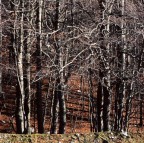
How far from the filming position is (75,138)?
491 centimetres

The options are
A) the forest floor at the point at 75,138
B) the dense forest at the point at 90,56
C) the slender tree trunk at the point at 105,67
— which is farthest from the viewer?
the dense forest at the point at 90,56

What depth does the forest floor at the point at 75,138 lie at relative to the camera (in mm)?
4668

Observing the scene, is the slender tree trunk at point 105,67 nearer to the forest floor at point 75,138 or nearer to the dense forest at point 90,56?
the dense forest at point 90,56

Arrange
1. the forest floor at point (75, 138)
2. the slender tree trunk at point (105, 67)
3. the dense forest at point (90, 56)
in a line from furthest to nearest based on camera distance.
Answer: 1. the dense forest at point (90, 56)
2. the slender tree trunk at point (105, 67)
3. the forest floor at point (75, 138)

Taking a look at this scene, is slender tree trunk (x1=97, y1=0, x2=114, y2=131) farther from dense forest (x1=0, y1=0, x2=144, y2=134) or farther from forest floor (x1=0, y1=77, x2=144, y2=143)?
forest floor (x1=0, y1=77, x2=144, y2=143)

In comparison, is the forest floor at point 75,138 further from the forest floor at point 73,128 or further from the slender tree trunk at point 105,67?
the slender tree trunk at point 105,67

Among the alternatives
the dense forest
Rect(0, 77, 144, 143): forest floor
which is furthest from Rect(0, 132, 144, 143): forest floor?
the dense forest

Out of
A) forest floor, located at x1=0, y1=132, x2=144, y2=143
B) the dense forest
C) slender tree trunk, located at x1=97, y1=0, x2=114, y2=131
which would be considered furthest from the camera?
the dense forest

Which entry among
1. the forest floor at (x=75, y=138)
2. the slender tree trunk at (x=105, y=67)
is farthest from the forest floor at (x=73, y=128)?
the slender tree trunk at (x=105, y=67)

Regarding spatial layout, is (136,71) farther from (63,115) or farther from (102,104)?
(63,115)

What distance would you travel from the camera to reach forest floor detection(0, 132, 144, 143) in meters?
4.67

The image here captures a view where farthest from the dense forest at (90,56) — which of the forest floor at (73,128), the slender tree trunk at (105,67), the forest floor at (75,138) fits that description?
the forest floor at (75,138)

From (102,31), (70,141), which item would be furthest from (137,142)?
(102,31)

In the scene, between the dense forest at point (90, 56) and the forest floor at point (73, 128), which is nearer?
the forest floor at point (73, 128)
